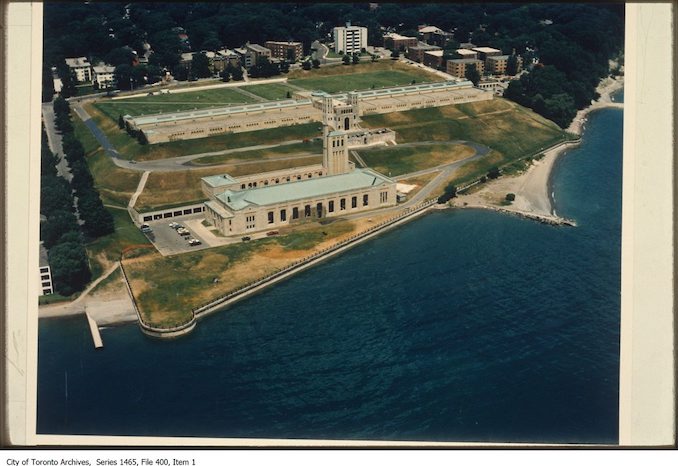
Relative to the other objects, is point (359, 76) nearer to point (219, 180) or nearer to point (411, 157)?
point (411, 157)

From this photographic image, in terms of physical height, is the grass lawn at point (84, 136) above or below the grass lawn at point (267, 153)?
above

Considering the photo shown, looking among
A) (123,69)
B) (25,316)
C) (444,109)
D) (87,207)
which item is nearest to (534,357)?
(25,316)

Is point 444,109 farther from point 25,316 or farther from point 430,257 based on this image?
point 25,316

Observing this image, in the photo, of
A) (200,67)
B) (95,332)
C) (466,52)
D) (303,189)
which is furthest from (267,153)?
(466,52)

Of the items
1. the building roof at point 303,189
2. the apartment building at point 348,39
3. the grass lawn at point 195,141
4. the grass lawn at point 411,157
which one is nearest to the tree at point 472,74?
the apartment building at point 348,39

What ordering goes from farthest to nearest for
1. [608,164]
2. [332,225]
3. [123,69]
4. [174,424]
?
[123,69]
[608,164]
[332,225]
[174,424]

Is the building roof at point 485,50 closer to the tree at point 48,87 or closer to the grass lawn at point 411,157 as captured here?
the grass lawn at point 411,157

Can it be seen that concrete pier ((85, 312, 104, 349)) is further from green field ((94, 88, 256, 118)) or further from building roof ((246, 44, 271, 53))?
building roof ((246, 44, 271, 53))
